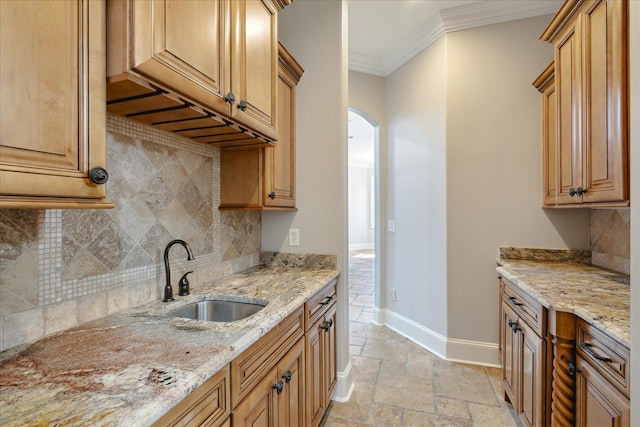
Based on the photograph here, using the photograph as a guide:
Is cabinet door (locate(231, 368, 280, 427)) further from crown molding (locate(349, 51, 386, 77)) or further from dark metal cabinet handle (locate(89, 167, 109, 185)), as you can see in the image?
crown molding (locate(349, 51, 386, 77))

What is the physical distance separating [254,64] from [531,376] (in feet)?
6.99

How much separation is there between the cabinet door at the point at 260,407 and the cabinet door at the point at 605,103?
5.81 feet

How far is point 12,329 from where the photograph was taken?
87cm

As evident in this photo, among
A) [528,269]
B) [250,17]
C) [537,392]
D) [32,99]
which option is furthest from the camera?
[528,269]

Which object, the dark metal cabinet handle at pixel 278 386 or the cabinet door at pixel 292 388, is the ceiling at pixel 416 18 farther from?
the dark metal cabinet handle at pixel 278 386

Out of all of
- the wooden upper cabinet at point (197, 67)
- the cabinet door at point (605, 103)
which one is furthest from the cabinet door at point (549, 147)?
the wooden upper cabinet at point (197, 67)

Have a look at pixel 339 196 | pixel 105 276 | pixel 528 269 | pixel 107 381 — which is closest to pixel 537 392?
pixel 528 269

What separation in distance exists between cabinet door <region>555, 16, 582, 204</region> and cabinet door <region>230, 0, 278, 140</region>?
1700mm

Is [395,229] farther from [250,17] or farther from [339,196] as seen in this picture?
[250,17]

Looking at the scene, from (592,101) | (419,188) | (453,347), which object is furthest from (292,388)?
(419,188)

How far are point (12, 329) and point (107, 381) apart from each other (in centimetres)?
45

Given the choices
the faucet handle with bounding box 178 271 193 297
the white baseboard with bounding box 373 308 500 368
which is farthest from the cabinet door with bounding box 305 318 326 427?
the white baseboard with bounding box 373 308 500 368

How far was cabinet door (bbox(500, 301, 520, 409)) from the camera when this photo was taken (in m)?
1.84

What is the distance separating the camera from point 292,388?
1.38 meters
